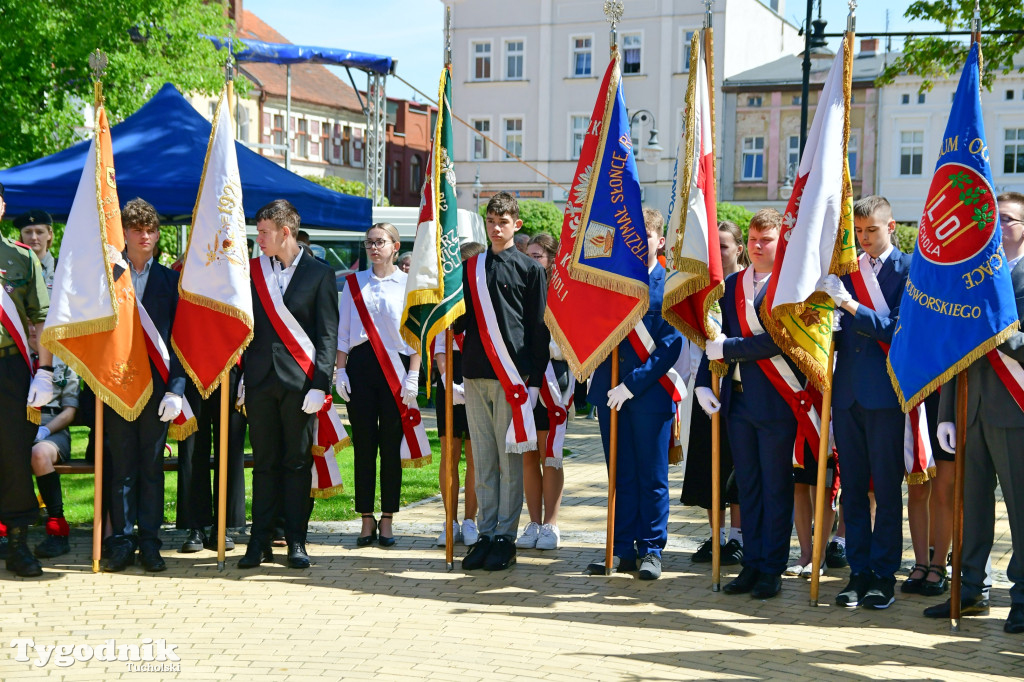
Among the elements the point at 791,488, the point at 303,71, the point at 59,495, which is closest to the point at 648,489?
the point at 791,488

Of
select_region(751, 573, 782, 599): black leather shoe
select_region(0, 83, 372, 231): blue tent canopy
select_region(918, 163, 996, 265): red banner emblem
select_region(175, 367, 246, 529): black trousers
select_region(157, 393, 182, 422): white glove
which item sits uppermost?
select_region(0, 83, 372, 231): blue tent canopy

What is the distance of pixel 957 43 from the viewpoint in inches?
576

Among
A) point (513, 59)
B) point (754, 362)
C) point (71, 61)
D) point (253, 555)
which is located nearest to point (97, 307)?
point (253, 555)

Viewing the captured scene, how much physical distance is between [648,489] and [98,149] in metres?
4.14

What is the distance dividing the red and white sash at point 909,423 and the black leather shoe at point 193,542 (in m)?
4.60

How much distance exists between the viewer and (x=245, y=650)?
538cm

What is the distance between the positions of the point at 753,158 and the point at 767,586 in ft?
126

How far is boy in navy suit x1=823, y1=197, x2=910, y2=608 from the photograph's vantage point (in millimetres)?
6207

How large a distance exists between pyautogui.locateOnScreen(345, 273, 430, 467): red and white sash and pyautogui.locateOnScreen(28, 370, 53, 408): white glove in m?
2.03

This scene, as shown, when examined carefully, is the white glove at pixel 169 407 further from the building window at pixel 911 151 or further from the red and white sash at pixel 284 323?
the building window at pixel 911 151

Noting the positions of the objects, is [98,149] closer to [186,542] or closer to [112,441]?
[112,441]

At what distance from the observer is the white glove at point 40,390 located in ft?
22.7

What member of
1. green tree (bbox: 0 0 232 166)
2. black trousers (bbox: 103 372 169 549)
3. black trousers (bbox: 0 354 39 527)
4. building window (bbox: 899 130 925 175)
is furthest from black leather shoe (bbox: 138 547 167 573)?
building window (bbox: 899 130 925 175)

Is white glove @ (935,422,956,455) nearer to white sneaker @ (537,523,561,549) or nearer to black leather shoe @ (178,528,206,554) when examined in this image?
white sneaker @ (537,523,561,549)
